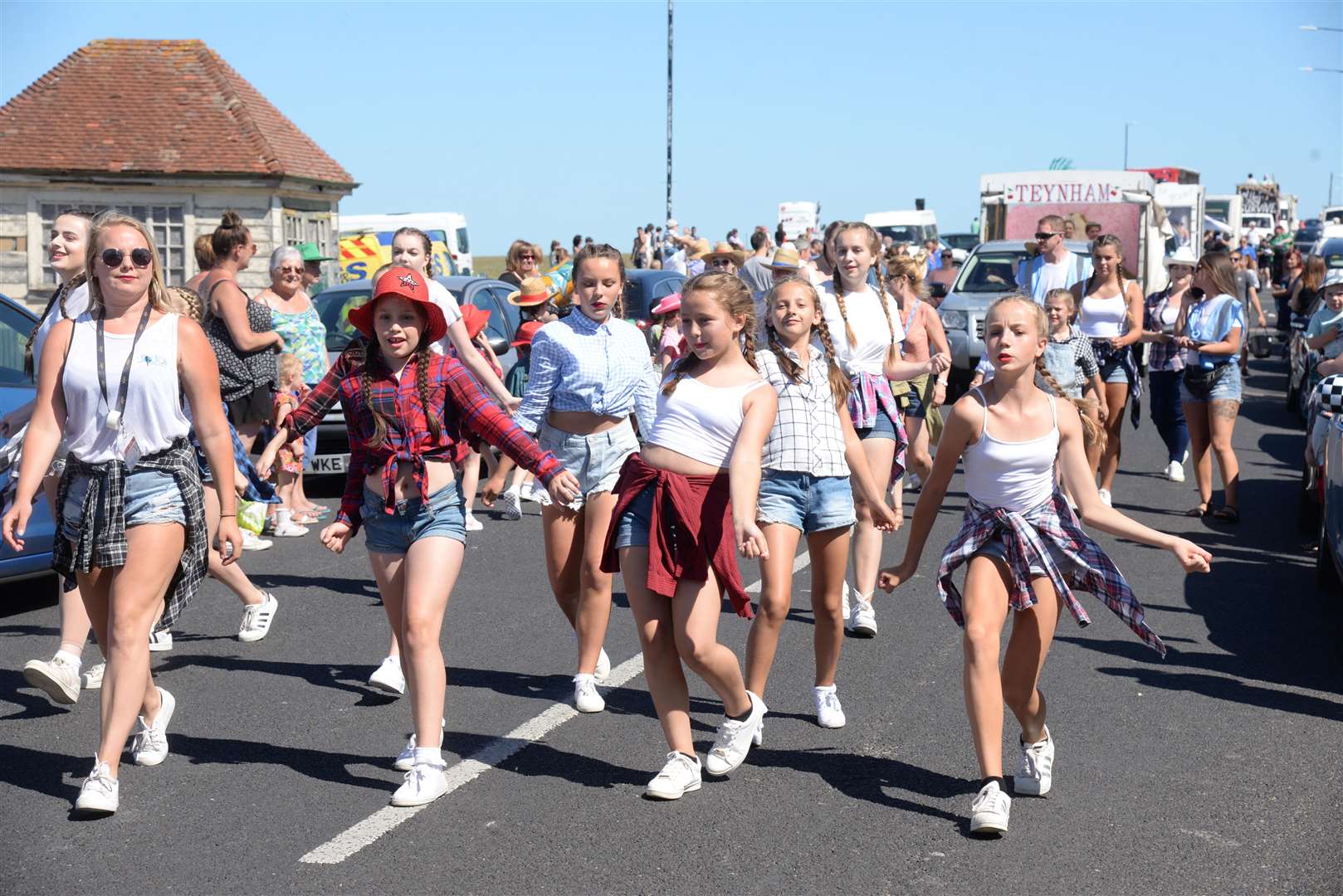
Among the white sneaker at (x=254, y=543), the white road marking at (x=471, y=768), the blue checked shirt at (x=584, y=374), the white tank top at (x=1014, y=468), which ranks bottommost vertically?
the white sneaker at (x=254, y=543)

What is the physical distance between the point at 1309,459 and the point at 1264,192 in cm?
8397

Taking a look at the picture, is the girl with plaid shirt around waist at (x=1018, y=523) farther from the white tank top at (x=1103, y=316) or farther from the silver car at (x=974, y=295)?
the silver car at (x=974, y=295)

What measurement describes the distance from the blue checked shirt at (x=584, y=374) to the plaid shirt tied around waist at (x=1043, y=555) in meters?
1.63

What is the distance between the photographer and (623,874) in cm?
462

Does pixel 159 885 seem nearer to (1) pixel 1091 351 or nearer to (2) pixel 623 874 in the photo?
(2) pixel 623 874

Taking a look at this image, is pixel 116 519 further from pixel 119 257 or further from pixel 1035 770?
pixel 1035 770

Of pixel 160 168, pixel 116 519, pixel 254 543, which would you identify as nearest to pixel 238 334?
pixel 254 543

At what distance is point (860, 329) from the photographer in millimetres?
7469

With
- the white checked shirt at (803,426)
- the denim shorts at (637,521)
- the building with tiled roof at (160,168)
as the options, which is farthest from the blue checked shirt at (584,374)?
the building with tiled roof at (160,168)

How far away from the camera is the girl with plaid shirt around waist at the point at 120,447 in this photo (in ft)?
16.7

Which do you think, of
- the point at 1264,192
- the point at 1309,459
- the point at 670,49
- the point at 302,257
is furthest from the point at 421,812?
the point at 1264,192

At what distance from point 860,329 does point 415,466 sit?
2.87 m

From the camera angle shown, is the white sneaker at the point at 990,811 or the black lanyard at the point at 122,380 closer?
the white sneaker at the point at 990,811

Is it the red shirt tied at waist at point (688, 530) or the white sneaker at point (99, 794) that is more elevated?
the red shirt tied at waist at point (688, 530)
